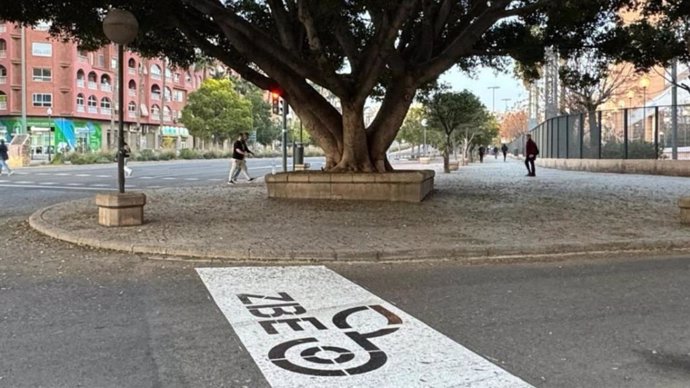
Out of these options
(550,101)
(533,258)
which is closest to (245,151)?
(533,258)

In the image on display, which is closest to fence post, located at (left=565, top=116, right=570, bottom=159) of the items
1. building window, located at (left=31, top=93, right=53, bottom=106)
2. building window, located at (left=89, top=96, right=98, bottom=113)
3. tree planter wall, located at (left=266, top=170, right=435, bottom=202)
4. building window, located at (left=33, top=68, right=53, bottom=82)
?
tree planter wall, located at (left=266, top=170, right=435, bottom=202)

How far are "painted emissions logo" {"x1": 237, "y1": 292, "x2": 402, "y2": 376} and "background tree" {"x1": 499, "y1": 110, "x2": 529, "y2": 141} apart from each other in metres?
90.5

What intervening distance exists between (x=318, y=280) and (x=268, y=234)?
2.73 m

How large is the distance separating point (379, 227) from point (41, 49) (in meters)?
64.7

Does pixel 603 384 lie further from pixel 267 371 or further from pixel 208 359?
pixel 208 359

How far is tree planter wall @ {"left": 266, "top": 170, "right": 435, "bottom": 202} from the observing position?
555 inches

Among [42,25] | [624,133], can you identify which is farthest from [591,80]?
[42,25]

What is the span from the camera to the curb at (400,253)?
797 centimetres

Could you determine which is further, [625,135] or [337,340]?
[625,135]

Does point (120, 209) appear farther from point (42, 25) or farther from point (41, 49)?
point (41, 49)

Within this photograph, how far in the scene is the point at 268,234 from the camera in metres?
9.37

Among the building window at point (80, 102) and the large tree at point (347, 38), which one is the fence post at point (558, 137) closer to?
the large tree at point (347, 38)

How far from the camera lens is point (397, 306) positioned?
5.75m

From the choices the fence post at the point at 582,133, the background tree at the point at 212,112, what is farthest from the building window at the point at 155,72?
the fence post at the point at 582,133
